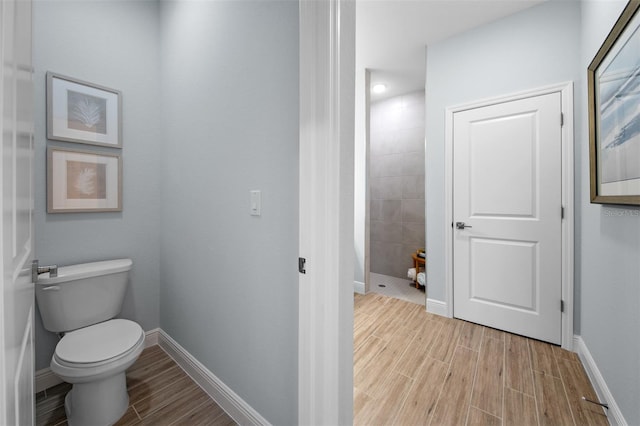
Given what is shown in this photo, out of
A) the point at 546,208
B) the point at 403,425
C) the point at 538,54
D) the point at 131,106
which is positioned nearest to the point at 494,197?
the point at 546,208

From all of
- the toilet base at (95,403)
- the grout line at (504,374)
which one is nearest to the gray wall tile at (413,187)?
the grout line at (504,374)

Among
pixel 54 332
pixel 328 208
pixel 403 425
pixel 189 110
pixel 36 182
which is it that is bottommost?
pixel 403 425

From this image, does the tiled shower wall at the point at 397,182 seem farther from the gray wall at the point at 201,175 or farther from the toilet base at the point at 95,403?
the toilet base at the point at 95,403

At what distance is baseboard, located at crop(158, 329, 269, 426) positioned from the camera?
123 centimetres

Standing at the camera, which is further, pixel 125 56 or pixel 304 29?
pixel 125 56

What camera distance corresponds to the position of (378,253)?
4055mm

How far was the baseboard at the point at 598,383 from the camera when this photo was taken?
1.26 meters

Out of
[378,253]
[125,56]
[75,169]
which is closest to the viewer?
[75,169]

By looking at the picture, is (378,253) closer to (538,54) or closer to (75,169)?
(538,54)

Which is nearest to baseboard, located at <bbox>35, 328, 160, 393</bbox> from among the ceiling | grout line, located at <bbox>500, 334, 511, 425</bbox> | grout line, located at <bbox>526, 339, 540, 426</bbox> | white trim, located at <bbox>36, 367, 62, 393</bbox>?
white trim, located at <bbox>36, 367, 62, 393</bbox>

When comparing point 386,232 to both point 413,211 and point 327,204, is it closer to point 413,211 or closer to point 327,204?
point 413,211

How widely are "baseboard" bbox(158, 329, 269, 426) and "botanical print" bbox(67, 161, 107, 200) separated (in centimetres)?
106

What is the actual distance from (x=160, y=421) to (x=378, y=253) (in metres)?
3.25

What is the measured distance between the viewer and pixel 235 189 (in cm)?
128
